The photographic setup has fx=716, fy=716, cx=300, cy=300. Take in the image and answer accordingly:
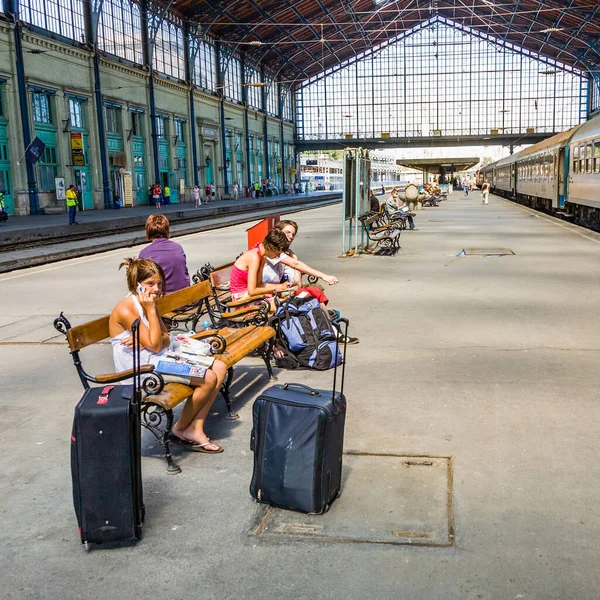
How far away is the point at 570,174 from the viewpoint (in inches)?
963

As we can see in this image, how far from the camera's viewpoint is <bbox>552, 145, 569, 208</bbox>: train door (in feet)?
84.2

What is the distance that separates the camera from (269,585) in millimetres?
2984

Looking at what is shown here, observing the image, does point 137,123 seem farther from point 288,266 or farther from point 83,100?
point 288,266

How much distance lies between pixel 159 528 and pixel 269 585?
0.77 metres

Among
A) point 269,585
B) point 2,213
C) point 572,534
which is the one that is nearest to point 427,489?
point 572,534

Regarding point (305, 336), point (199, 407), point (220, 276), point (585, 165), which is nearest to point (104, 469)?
point (199, 407)

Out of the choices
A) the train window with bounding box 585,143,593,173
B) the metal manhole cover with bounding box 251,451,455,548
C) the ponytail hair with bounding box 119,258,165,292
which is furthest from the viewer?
the train window with bounding box 585,143,593,173

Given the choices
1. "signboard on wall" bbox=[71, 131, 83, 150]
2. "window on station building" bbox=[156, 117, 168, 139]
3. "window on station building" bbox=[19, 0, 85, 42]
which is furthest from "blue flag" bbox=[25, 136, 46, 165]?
"window on station building" bbox=[156, 117, 168, 139]

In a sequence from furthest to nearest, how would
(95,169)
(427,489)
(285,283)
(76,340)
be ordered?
(95,169)
(285,283)
(76,340)
(427,489)

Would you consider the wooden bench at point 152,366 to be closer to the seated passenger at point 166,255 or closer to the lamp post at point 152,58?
the seated passenger at point 166,255

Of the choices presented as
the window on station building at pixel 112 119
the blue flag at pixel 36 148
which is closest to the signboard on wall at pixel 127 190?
the window on station building at pixel 112 119

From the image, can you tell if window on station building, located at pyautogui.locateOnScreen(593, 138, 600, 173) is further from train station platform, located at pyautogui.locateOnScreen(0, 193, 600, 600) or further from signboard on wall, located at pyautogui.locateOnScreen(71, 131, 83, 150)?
signboard on wall, located at pyautogui.locateOnScreen(71, 131, 83, 150)

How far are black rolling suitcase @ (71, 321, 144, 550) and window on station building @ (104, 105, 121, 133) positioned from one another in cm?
4078

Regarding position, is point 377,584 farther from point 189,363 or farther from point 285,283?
point 285,283
